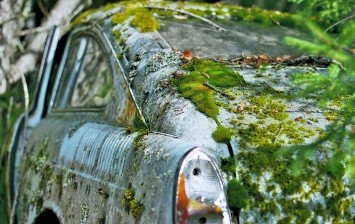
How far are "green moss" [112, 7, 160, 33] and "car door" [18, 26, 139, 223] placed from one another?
0.47 feet

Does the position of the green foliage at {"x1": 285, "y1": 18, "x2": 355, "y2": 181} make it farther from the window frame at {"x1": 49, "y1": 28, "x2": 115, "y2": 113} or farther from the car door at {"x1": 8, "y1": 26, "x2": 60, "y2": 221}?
the car door at {"x1": 8, "y1": 26, "x2": 60, "y2": 221}

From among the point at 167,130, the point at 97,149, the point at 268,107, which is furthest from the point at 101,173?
the point at 268,107

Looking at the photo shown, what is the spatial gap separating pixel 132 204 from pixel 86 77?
6.49 feet

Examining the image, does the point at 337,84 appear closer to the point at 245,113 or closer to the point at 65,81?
the point at 245,113

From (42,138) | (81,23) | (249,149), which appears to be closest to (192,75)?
(249,149)

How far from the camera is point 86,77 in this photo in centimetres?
442

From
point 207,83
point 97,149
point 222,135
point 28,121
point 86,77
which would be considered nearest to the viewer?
point 222,135

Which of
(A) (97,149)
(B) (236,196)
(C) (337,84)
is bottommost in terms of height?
(A) (97,149)

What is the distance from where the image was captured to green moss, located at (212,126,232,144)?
2.55m

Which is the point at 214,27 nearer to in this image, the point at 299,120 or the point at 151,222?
the point at 299,120

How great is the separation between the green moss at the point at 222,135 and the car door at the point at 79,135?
0.41m

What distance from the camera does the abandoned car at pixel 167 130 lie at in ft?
7.89

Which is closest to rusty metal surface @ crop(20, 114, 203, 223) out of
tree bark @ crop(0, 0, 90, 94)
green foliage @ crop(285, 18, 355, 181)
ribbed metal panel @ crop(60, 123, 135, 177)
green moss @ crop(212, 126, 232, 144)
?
ribbed metal panel @ crop(60, 123, 135, 177)

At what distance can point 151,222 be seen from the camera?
7.89 feet
